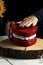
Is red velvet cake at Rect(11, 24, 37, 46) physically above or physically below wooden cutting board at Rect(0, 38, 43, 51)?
above

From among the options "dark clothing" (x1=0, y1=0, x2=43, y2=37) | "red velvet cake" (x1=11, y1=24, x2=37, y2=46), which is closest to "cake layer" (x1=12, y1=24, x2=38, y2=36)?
"red velvet cake" (x1=11, y1=24, x2=37, y2=46)

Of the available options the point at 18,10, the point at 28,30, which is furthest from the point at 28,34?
the point at 18,10

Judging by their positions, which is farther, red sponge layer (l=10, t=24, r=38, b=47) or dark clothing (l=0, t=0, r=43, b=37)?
dark clothing (l=0, t=0, r=43, b=37)

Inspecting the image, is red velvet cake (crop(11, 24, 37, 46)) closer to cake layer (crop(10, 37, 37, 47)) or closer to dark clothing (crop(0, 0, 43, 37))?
cake layer (crop(10, 37, 37, 47))

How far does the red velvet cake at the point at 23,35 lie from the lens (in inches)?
40.3

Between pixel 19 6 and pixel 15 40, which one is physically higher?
pixel 19 6

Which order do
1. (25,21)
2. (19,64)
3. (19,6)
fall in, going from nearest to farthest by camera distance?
(19,64)
(25,21)
(19,6)

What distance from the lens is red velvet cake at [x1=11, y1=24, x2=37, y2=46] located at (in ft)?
3.35

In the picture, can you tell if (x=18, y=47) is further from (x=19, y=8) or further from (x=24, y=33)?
(x=19, y=8)

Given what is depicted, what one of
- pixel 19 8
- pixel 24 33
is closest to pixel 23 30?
pixel 24 33

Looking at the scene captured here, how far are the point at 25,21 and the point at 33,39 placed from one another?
4.1 inches

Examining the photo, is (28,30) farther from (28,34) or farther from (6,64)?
(6,64)

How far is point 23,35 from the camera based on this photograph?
1.02 meters

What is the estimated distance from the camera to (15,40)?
3.50 feet
